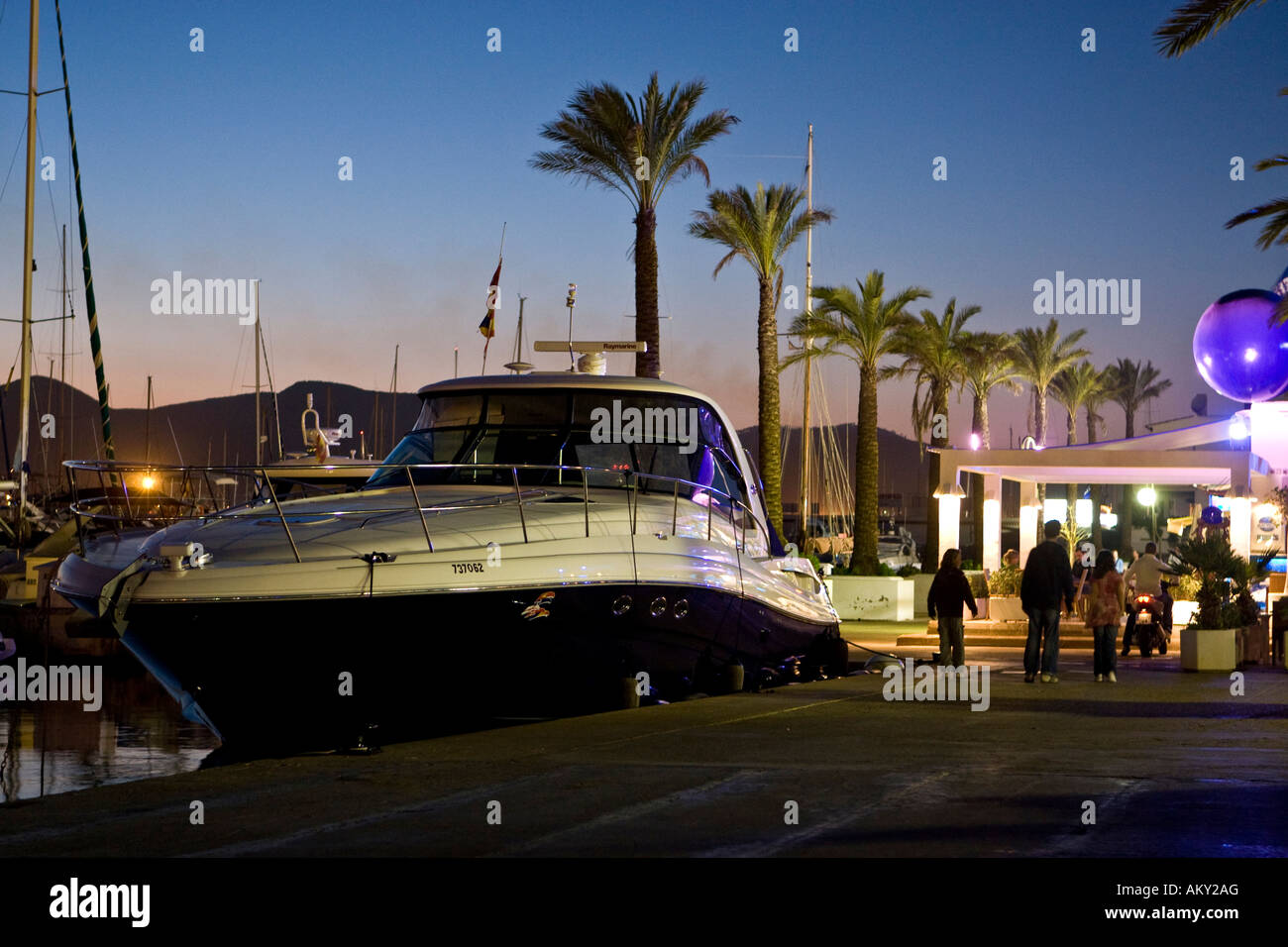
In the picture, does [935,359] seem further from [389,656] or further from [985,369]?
[389,656]

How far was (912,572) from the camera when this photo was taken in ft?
119

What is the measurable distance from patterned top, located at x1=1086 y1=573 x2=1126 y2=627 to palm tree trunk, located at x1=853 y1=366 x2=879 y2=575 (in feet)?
69.4

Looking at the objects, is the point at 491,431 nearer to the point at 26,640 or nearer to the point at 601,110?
the point at 26,640

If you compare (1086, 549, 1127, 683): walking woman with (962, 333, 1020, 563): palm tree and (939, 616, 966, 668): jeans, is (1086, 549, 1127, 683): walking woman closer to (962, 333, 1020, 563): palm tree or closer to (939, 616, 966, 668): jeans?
(939, 616, 966, 668): jeans

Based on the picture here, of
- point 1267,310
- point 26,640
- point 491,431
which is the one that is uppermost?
point 1267,310

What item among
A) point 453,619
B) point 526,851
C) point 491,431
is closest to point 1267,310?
point 491,431

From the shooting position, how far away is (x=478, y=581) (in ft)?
31.4

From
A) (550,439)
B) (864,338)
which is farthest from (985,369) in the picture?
(550,439)

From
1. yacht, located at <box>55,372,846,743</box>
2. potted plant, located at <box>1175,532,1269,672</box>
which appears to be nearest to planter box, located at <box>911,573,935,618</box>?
potted plant, located at <box>1175,532,1269,672</box>

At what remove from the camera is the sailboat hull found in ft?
29.4

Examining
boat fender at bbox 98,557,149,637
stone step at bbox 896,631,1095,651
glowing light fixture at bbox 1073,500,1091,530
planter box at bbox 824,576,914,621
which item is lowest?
stone step at bbox 896,631,1095,651

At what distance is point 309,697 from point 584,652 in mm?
2251

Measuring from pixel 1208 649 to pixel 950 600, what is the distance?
→ 3305 millimetres

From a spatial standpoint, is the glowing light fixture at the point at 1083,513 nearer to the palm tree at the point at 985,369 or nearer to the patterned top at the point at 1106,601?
the palm tree at the point at 985,369
